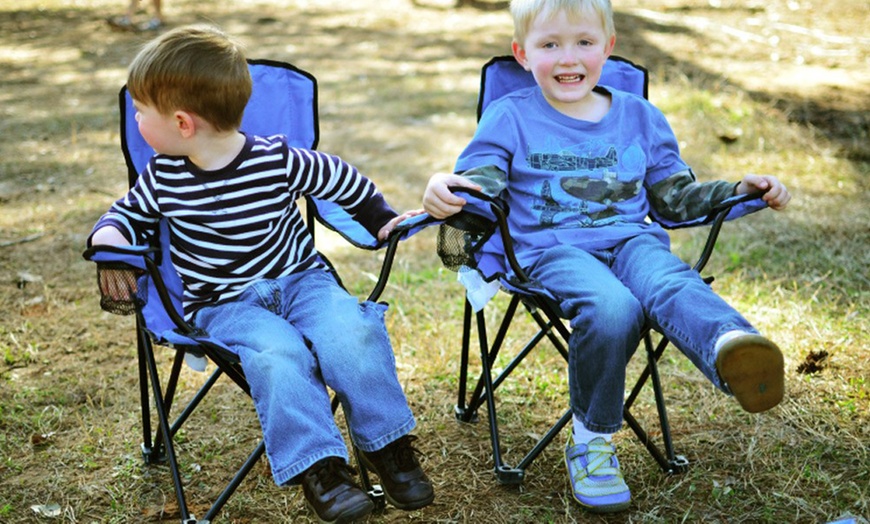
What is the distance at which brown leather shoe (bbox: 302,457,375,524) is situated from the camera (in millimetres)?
1938

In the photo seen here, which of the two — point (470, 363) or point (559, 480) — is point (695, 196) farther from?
point (470, 363)

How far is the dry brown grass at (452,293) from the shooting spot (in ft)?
8.02

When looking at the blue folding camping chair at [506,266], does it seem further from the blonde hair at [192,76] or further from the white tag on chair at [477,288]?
the blonde hair at [192,76]

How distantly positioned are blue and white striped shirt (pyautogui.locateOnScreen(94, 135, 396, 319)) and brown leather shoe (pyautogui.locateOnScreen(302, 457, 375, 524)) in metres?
0.56

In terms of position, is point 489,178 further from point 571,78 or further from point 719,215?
point 719,215

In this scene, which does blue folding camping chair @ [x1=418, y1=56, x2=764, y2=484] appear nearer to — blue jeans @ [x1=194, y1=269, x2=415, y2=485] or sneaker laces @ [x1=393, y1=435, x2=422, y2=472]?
blue jeans @ [x1=194, y1=269, x2=415, y2=485]

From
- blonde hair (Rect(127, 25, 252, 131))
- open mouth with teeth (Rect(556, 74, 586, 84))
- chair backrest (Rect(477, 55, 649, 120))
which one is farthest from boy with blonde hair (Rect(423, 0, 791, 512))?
blonde hair (Rect(127, 25, 252, 131))

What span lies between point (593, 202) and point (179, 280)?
3.80ft

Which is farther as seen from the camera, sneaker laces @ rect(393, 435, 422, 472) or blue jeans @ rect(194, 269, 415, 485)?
sneaker laces @ rect(393, 435, 422, 472)

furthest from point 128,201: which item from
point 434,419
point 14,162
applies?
point 14,162

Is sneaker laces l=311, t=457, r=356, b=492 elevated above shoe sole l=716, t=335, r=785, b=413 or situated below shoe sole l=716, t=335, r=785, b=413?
below

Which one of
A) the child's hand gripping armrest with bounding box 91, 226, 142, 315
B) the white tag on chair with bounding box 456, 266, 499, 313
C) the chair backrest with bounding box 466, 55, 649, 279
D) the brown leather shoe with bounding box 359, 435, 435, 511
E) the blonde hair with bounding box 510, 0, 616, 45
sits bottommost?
the brown leather shoe with bounding box 359, 435, 435, 511

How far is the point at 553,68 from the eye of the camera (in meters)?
2.46

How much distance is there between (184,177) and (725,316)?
1.35m
